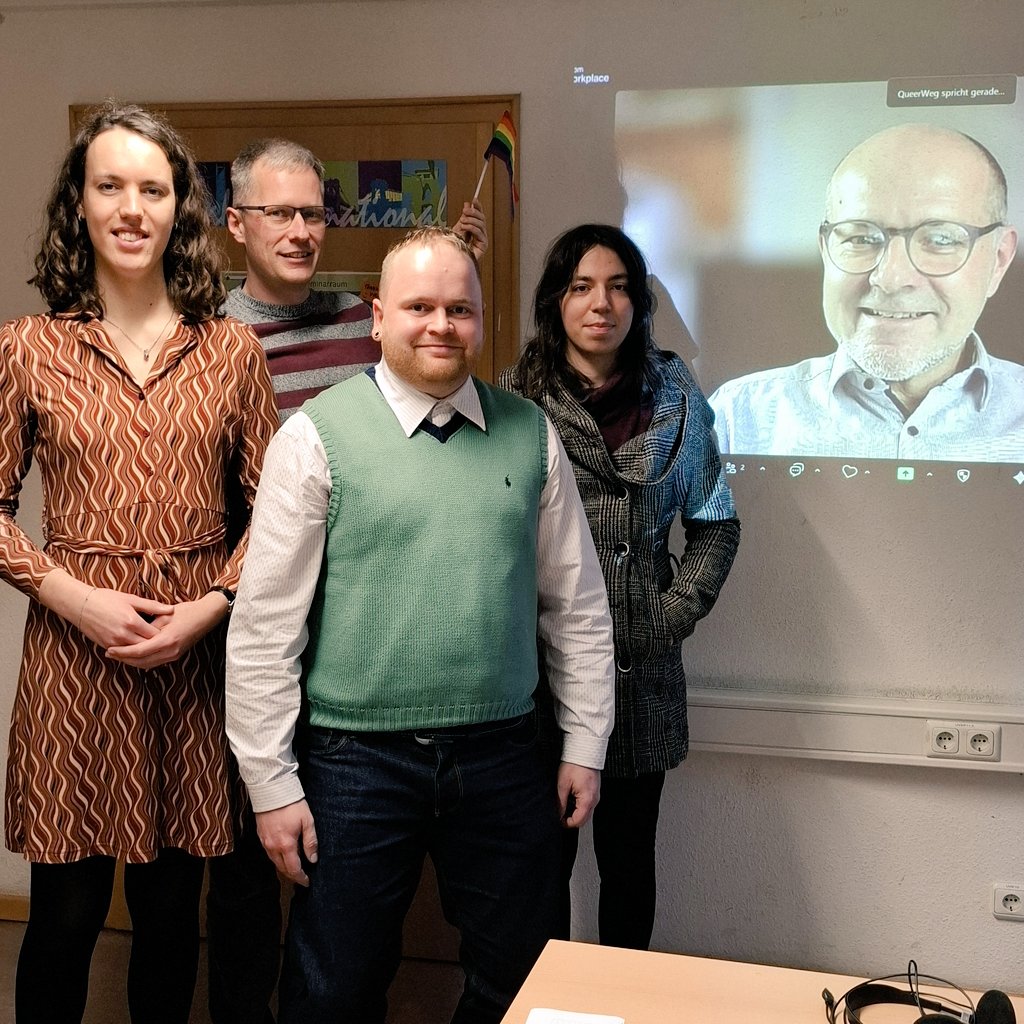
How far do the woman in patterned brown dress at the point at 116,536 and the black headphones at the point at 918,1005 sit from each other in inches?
41.0

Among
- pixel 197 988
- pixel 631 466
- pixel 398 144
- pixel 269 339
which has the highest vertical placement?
pixel 398 144

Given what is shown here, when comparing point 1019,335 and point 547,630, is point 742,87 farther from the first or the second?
point 547,630

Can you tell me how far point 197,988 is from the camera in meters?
2.76

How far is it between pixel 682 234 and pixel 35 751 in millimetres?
1792

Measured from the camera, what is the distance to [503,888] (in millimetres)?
1730

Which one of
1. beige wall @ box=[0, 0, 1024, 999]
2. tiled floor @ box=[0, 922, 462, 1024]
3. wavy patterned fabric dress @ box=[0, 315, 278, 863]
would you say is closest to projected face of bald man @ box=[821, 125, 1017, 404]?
beige wall @ box=[0, 0, 1024, 999]

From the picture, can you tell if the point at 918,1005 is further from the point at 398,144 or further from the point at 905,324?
the point at 398,144

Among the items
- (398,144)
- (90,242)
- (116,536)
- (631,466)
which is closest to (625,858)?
(631,466)

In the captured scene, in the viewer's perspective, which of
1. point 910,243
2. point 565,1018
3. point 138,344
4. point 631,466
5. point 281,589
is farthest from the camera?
point 910,243

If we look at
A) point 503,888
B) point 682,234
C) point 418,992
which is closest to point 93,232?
point 503,888

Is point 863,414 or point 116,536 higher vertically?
point 863,414

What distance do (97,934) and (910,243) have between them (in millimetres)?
2212

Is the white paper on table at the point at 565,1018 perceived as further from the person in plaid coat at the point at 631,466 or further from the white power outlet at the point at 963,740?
the white power outlet at the point at 963,740

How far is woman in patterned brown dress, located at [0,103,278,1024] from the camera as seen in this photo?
5.82ft
